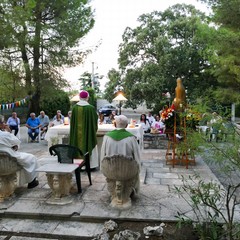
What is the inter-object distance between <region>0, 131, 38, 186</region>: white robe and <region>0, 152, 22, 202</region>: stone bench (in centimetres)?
8

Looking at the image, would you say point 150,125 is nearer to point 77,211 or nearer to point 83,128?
point 83,128

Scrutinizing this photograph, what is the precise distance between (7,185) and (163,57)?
1400 centimetres

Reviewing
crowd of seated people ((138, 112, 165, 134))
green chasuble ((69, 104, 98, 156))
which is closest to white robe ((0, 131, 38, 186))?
green chasuble ((69, 104, 98, 156))

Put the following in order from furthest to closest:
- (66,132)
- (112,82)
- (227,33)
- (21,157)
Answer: (112,82)
(227,33)
(66,132)
(21,157)

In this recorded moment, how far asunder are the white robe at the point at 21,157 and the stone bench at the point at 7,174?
8cm

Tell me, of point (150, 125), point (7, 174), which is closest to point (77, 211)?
point (7, 174)

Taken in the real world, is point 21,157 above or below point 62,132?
below

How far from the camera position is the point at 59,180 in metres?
4.03

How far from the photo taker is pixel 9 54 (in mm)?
14516

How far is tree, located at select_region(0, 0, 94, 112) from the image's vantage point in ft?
46.1

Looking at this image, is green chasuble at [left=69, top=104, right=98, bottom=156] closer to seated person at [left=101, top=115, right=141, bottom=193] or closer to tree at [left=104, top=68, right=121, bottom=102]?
seated person at [left=101, top=115, right=141, bottom=193]

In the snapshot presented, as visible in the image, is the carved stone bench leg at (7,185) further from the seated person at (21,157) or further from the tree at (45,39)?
the tree at (45,39)

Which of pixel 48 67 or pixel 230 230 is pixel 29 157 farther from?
pixel 48 67

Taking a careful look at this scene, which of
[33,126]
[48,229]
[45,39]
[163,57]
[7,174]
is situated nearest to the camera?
[48,229]
